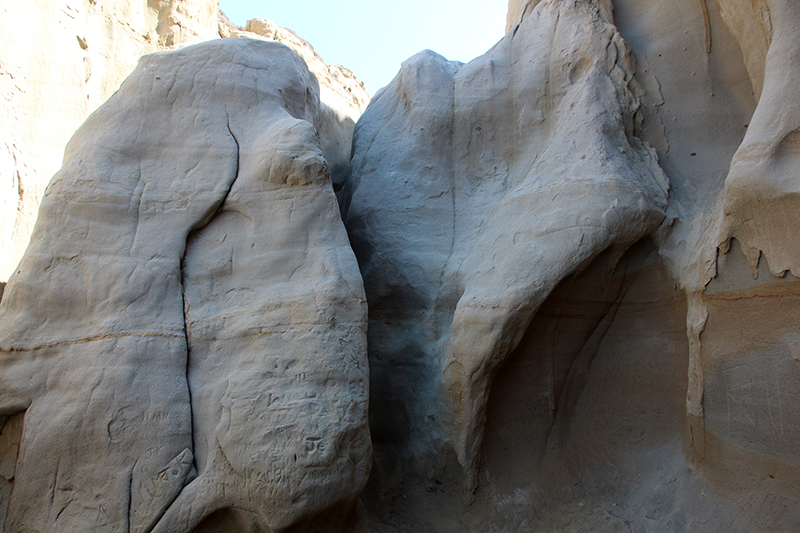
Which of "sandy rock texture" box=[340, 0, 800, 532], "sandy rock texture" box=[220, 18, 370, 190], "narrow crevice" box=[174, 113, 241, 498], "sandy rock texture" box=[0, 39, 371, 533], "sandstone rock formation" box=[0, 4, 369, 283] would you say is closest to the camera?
"sandy rock texture" box=[0, 39, 371, 533]

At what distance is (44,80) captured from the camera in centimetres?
490

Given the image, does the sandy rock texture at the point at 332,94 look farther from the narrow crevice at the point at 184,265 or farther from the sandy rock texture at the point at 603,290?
the narrow crevice at the point at 184,265

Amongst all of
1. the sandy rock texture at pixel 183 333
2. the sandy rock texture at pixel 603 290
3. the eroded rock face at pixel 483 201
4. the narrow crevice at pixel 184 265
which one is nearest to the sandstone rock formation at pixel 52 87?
the eroded rock face at pixel 483 201

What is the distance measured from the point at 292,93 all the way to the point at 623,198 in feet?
6.61

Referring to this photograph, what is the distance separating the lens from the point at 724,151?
283 cm

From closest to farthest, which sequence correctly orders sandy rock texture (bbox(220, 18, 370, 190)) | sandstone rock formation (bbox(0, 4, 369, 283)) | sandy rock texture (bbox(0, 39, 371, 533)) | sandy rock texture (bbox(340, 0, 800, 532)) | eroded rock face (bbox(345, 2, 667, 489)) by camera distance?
sandy rock texture (bbox(0, 39, 371, 533)), sandy rock texture (bbox(340, 0, 800, 532)), eroded rock face (bbox(345, 2, 667, 489)), sandy rock texture (bbox(220, 18, 370, 190)), sandstone rock formation (bbox(0, 4, 369, 283))

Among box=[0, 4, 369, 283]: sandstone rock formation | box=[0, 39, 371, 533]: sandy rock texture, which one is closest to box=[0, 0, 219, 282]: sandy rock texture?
box=[0, 4, 369, 283]: sandstone rock formation

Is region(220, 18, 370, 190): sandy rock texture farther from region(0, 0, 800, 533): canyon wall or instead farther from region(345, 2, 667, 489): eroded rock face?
region(0, 0, 800, 533): canyon wall

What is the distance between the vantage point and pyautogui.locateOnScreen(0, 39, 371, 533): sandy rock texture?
2.04 m

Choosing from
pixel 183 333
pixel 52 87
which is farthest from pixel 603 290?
pixel 52 87

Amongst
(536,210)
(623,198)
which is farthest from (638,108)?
(536,210)

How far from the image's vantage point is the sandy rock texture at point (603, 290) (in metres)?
2.32

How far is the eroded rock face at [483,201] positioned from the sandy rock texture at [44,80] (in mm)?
3097

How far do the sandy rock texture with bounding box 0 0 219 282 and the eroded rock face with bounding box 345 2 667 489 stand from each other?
310 centimetres
